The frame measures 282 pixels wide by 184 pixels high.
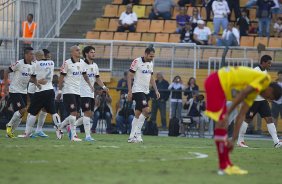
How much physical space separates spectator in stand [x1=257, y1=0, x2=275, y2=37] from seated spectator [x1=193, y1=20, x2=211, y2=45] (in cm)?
189

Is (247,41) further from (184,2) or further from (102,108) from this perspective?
(102,108)

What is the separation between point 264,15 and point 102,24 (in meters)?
6.78

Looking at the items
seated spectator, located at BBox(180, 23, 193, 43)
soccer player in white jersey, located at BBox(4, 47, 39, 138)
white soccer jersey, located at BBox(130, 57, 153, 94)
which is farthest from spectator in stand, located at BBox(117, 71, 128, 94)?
white soccer jersey, located at BBox(130, 57, 153, 94)

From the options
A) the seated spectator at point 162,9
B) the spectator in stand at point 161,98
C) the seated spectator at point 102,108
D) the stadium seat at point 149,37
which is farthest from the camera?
the seated spectator at point 162,9

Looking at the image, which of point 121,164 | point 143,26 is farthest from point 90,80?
point 143,26

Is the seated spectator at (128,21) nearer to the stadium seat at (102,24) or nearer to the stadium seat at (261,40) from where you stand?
the stadium seat at (102,24)

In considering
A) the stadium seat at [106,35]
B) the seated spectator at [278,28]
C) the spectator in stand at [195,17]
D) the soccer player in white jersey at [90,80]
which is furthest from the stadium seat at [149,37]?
the soccer player in white jersey at [90,80]

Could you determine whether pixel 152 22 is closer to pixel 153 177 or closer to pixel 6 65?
pixel 6 65

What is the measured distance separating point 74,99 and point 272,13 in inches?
542

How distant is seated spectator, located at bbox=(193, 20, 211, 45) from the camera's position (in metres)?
33.0

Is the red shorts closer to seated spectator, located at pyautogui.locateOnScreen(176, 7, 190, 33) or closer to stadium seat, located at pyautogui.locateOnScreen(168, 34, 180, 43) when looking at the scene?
stadium seat, located at pyautogui.locateOnScreen(168, 34, 180, 43)

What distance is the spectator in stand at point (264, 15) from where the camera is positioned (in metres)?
33.4

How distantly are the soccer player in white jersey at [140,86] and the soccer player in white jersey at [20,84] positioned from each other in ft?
8.96

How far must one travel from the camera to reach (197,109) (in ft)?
97.1
